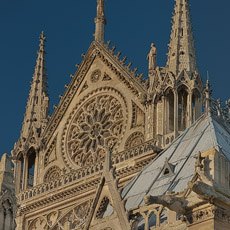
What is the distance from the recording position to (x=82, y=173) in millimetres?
33406

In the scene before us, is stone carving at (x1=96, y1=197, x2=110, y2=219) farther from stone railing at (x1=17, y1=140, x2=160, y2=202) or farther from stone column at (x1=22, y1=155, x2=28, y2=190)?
stone column at (x1=22, y1=155, x2=28, y2=190)

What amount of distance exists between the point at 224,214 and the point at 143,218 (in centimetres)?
202

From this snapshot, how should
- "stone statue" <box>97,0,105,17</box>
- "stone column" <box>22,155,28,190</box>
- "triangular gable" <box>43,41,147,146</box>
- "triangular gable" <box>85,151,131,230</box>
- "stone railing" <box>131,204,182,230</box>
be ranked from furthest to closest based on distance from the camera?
"stone statue" <box>97,0,105,17</box>, "triangular gable" <box>43,41,147,146</box>, "stone column" <box>22,155,28,190</box>, "triangular gable" <box>85,151,131,230</box>, "stone railing" <box>131,204,182,230</box>

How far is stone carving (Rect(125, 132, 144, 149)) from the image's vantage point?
33.5m

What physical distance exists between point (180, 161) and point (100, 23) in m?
19.6

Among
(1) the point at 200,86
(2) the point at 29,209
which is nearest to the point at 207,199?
(1) the point at 200,86

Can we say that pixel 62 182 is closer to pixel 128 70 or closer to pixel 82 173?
pixel 82 173

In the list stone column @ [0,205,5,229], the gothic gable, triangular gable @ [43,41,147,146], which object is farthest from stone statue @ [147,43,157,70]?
stone column @ [0,205,5,229]

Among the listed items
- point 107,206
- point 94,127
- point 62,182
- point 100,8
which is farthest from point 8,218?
point 100,8

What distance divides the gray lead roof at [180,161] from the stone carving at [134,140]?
12.8m

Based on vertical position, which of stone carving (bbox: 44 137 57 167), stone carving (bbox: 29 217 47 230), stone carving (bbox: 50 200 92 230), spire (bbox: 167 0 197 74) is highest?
spire (bbox: 167 0 197 74)

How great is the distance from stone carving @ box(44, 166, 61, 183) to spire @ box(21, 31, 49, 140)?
170 centimetres

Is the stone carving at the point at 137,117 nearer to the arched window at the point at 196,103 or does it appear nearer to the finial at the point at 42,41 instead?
the arched window at the point at 196,103

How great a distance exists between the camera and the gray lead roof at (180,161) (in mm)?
18453
